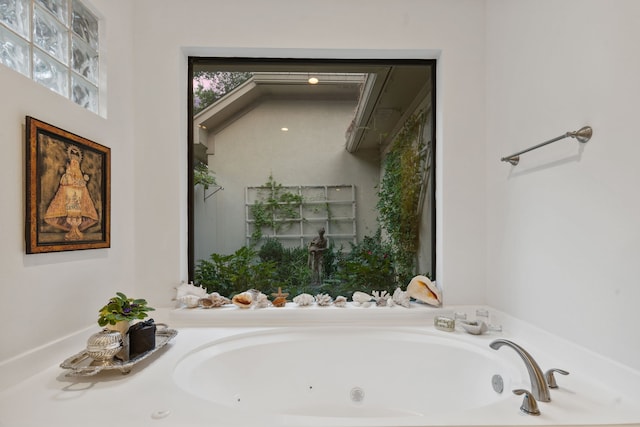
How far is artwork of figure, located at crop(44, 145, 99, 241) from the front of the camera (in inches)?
52.6

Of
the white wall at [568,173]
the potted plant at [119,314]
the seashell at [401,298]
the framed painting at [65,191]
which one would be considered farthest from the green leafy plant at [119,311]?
the white wall at [568,173]

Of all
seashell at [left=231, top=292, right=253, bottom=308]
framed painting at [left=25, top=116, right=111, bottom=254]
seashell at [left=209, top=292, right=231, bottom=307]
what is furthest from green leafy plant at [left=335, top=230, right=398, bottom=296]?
framed painting at [left=25, top=116, right=111, bottom=254]

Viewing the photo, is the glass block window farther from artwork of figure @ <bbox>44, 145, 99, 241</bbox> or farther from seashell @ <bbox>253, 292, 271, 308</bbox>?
seashell @ <bbox>253, 292, 271, 308</bbox>

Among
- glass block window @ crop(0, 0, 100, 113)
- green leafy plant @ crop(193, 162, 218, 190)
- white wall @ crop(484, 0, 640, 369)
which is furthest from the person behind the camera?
green leafy plant @ crop(193, 162, 218, 190)

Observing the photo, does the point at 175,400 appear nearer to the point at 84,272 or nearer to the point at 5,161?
the point at 84,272

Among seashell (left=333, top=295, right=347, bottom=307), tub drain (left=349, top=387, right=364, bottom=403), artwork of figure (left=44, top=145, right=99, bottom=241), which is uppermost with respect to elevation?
artwork of figure (left=44, top=145, right=99, bottom=241)

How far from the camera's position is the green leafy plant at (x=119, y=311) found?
1308mm

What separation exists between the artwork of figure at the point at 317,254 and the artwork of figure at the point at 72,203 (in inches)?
47.5

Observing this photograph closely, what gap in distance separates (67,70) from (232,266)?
1.30 metres

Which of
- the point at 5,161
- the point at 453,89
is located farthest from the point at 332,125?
the point at 5,161

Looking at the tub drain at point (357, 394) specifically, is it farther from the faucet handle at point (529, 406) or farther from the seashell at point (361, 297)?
the faucet handle at point (529, 406)

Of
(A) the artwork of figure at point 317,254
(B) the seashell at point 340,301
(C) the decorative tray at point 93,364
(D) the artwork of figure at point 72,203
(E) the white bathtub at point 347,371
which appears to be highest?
(D) the artwork of figure at point 72,203

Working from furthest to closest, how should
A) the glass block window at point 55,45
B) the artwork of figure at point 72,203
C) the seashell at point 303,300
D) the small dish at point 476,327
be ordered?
the seashell at point 303,300 < the small dish at point 476,327 < the artwork of figure at point 72,203 < the glass block window at point 55,45

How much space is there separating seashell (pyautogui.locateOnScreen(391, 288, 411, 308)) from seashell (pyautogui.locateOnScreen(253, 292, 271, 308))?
2.51 feet
